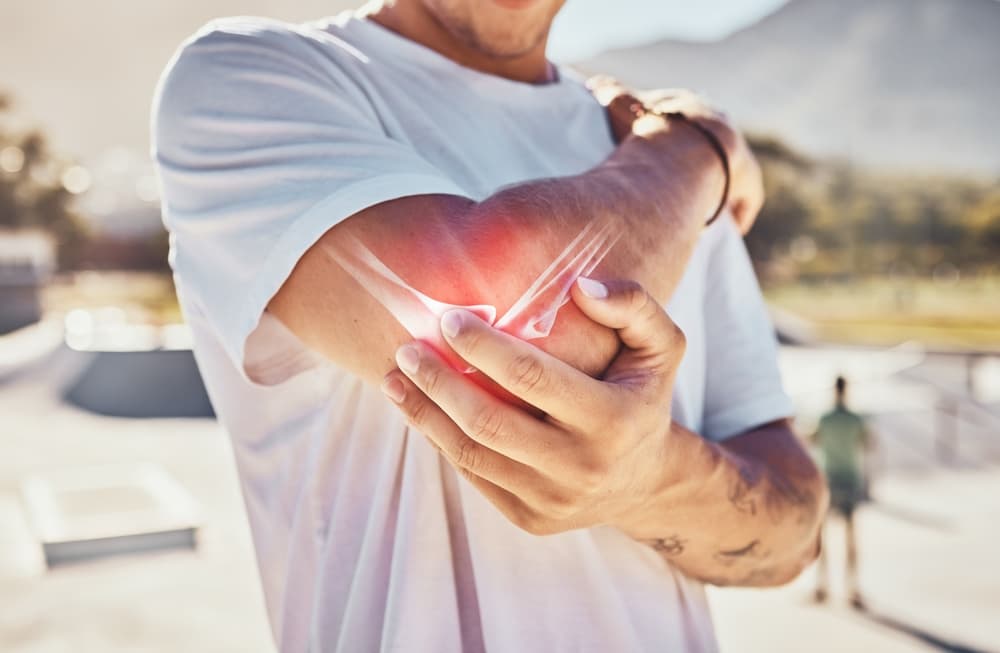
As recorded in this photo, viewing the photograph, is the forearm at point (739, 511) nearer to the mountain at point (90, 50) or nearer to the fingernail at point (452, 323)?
the fingernail at point (452, 323)

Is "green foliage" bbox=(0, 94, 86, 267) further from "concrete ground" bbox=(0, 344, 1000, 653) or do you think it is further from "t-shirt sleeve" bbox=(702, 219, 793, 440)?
"t-shirt sleeve" bbox=(702, 219, 793, 440)

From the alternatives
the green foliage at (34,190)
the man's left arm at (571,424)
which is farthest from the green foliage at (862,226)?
the man's left arm at (571,424)

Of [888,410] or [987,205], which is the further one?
[987,205]

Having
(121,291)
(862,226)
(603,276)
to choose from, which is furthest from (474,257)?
(862,226)

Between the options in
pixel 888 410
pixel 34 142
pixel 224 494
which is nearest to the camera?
pixel 224 494

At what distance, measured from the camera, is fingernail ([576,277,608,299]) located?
0.85 meters

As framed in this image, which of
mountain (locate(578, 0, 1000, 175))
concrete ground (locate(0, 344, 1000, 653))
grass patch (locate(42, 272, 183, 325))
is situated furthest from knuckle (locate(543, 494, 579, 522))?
mountain (locate(578, 0, 1000, 175))

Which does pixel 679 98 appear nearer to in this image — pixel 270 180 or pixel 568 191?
pixel 568 191

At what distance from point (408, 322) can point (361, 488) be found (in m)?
0.45

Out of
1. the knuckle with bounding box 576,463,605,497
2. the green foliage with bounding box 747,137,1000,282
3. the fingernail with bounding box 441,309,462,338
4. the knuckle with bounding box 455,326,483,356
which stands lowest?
the green foliage with bounding box 747,137,1000,282

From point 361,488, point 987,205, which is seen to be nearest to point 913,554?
point 361,488

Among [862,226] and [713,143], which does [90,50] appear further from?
[713,143]

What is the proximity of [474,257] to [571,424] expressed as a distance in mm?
205

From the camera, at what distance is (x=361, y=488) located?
124 cm
